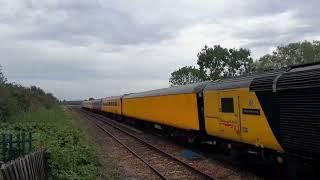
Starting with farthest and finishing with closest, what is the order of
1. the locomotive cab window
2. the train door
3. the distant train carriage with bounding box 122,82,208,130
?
the distant train carriage with bounding box 122,82,208,130 → the locomotive cab window → the train door

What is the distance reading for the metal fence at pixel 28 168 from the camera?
28.5ft

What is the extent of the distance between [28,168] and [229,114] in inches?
278

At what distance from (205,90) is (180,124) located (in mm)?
4727

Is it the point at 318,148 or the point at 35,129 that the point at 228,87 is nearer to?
the point at 318,148

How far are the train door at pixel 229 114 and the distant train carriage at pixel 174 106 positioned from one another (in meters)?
3.19

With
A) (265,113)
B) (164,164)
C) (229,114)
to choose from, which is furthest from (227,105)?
(164,164)

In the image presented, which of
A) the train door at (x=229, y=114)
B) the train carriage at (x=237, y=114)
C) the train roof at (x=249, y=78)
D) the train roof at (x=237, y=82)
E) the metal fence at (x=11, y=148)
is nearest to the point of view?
the train roof at (x=249, y=78)

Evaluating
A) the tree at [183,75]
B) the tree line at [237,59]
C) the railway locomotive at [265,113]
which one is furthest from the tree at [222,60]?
the railway locomotive at [265,113]

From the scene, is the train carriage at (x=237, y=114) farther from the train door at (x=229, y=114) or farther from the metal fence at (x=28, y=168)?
the metal fence at (x=28, y=168)

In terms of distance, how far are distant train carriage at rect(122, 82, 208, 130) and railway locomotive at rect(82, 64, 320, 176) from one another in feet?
0.14

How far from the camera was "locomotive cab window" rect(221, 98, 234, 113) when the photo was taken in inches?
608

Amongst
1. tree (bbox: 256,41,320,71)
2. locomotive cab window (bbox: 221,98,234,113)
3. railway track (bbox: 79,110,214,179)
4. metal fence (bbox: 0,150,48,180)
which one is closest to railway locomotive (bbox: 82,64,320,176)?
locomotive cab window (bbox: 221,98,234,113)

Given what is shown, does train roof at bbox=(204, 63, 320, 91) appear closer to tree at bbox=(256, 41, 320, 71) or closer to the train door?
the train door

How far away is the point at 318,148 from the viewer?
10.6 metres
